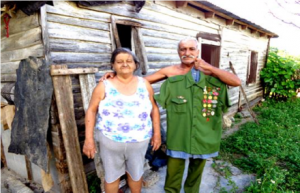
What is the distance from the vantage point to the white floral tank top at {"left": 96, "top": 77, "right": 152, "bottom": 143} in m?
1.83

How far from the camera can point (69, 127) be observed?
2549mm

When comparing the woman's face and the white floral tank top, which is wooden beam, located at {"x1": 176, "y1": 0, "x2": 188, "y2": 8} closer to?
the woman's face

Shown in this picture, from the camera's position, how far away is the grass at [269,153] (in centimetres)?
282

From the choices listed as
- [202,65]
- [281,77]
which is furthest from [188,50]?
[281,77]

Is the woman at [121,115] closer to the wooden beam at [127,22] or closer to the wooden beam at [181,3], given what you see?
the wooden beam at [127,22]

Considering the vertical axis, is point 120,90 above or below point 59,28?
below

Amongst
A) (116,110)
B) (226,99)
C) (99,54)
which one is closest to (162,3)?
(99,54)

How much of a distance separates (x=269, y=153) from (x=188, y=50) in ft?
11.2

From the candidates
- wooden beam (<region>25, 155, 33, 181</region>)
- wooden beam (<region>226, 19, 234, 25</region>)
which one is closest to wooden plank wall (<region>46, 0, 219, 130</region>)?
wooden beam (<region>25, 155, 33, 181</region>)

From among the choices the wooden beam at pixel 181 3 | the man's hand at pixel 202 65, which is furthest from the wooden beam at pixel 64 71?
the wooden beam at pixel 181 3

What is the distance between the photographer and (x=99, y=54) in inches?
129

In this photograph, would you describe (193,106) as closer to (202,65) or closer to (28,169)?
(202,65)

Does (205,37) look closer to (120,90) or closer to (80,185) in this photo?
(120,90)

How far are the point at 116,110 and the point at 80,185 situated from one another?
4.91 feet
